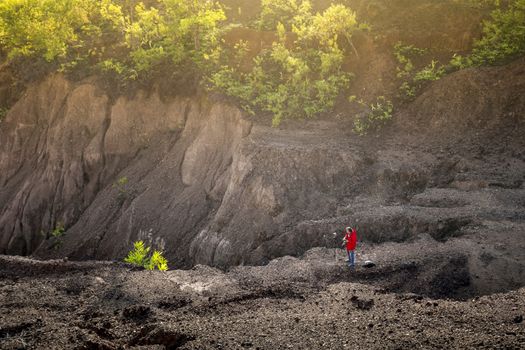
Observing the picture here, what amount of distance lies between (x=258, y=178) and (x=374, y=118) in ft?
18.1

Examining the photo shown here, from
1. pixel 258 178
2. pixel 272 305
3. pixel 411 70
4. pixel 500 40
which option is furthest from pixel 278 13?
pixel 272 305

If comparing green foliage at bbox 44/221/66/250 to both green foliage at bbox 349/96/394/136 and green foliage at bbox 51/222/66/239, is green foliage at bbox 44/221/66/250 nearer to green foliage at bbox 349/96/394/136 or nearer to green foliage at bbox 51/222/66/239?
green foliage at bbox 51/222/66/239

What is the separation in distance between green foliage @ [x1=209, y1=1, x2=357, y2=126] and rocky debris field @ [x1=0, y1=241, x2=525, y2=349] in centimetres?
867

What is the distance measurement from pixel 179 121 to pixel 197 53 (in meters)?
3.33

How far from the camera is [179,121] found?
2273 centimetres

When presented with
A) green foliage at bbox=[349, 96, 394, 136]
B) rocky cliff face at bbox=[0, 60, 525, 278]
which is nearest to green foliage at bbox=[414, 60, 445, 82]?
rocky cliff face at bbox=[0, 60, 525, 278]

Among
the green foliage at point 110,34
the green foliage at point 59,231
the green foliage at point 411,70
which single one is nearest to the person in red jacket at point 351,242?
the green foliage at point 411,70

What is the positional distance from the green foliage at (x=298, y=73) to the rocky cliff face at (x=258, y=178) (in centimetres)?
105

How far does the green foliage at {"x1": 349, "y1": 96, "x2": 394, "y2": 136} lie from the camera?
18500 mm

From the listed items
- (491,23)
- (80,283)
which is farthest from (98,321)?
(491,23)

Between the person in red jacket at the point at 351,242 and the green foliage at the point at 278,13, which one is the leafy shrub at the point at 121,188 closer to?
the green foliage at the point at 278,13

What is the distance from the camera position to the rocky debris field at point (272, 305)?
24.8ft

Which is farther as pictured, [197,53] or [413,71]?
[197,53]

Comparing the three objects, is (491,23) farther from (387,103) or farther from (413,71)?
(387,103)
